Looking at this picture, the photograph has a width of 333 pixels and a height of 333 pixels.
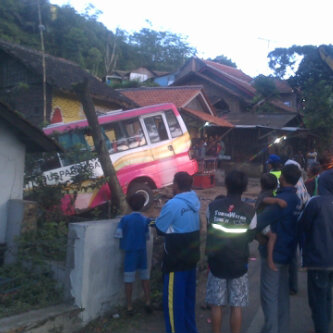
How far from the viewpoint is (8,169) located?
583 cm

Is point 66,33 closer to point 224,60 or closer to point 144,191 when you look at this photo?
point 224,60

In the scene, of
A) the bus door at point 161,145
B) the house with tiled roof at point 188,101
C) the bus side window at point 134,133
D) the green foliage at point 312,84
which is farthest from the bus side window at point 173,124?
the green foliage at point 312,84

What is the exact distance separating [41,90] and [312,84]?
13.8 m

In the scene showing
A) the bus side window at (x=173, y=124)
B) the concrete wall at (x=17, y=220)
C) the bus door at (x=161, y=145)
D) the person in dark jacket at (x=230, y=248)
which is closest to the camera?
the person in dark jacket at (x=230, y=248)

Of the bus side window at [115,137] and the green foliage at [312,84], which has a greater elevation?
the green foliage at [312,84]

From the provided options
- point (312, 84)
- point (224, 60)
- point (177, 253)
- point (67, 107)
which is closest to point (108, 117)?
point (177, 253)

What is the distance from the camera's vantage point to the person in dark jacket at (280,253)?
3898mm

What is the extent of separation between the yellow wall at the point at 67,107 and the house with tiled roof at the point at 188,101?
3.78m

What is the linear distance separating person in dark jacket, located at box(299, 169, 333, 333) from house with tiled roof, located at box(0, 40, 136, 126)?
13.1m

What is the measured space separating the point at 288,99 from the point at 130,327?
98.9 feet

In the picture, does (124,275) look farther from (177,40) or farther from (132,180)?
(177,40)

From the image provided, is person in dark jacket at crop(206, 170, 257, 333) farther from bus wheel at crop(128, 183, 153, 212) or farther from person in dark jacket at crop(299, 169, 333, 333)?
bus wheel at crop(128, 183, 153, 212)

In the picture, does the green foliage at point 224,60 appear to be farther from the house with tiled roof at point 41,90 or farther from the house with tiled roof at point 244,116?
the house with tiled roof at point 41,90

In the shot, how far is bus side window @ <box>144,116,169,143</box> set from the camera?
10.7m
